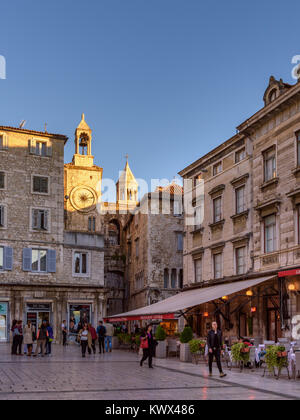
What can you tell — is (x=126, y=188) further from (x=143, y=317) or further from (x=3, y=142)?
(x=143, y=317)

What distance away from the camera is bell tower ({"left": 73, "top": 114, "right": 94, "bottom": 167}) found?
58297 mm

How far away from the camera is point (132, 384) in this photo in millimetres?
14211

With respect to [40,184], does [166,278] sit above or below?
below

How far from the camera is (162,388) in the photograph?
1346cm

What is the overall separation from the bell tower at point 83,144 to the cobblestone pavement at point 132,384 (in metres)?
40.9

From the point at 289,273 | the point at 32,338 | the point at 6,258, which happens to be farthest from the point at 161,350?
the point at 6,258

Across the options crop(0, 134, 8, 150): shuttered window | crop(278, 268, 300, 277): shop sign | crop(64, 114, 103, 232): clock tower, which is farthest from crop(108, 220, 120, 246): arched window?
crop(278, 268, 300, 277): shop sign

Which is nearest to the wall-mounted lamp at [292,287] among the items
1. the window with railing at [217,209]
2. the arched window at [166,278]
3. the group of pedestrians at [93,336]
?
the window with railing at [217,209]

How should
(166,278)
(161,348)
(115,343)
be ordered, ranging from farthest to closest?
1. (166,278)
2. (115,343)
3. (161,348)

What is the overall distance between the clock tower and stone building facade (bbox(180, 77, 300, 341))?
26138 millimetres

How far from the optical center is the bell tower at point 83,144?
58297 millimetres

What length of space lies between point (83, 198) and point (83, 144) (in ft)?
17.6

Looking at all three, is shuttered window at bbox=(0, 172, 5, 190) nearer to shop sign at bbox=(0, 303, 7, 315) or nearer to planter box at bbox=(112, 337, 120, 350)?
shop sign at bbox=(0, 303, 7, 315)

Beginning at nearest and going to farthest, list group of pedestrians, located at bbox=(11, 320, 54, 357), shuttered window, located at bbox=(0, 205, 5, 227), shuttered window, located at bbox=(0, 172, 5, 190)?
1. group of pedestrians, located at bbox=(11, 320, 54, 357)
2. shuttered window, located at bbox=(0, 205, 5, 227)
3. shuttered window, located at bbox=(0, 172, 5, 190)
